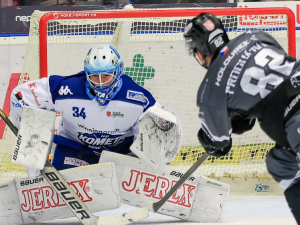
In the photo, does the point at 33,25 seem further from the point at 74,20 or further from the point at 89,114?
the point at 89,114

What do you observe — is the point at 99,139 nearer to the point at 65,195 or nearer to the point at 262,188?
the point at 65,195

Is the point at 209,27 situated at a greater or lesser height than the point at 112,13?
greater

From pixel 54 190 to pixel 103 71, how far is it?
739mm

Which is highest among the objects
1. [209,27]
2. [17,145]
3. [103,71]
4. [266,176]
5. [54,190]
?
[209,27]

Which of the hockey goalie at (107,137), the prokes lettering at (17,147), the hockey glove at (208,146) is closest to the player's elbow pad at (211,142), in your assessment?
the hockey glove at (208,146)

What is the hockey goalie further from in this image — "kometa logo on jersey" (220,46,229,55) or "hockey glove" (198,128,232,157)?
"kometa logo on jersey" (220,46,229,55)

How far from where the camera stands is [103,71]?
9.71 ft

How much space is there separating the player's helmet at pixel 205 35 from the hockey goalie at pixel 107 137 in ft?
2.23

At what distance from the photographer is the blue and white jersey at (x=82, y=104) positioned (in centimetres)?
305

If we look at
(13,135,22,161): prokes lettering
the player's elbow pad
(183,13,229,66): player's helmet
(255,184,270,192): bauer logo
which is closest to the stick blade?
(13,135,22,161): prokes lettering

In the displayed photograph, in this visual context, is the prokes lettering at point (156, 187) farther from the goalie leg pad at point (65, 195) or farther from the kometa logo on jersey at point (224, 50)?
the kometa logo on jersey at point (224, 50)

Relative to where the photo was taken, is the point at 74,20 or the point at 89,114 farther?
the point at 74,20

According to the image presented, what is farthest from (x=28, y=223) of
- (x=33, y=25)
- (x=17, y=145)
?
(x=33, y=25)

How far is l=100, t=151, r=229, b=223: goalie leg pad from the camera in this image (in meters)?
3.10
